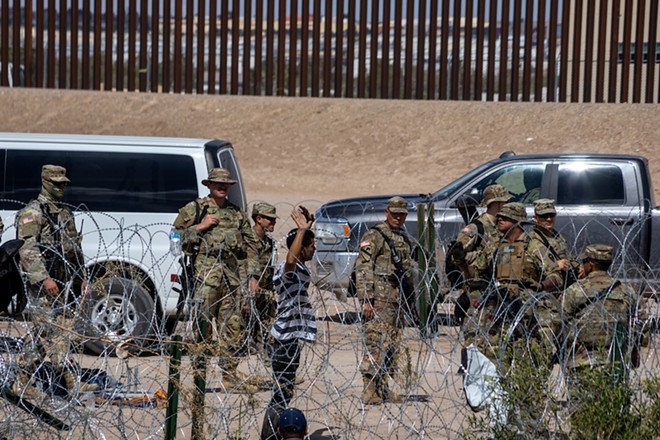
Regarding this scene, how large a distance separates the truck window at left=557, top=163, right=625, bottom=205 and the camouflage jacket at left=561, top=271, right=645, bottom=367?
408 centimetres

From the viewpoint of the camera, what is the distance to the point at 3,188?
29.8 ft

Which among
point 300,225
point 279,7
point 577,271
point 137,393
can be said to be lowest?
point 137,393

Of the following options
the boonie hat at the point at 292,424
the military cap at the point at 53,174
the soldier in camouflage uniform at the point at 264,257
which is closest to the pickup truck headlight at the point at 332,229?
the soldier in camouflage uniform at the point at 264,257

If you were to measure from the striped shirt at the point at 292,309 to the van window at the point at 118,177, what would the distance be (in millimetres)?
2845

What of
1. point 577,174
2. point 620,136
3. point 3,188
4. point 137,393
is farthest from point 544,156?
point 620,136

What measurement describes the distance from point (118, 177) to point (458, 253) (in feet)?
9.71

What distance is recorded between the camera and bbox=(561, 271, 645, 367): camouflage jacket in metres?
6.24

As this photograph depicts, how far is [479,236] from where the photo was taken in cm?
789

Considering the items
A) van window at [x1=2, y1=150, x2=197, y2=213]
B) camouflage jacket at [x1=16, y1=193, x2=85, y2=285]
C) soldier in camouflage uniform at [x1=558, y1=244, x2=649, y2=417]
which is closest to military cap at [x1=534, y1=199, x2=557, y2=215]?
soldier in camouflage uniform at [x1=558, y1=244, x2=649, y2=417]

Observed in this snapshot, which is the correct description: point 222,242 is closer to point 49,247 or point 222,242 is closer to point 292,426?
point 49,247

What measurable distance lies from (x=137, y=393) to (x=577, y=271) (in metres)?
3.15

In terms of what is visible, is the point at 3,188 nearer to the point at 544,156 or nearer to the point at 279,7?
the point at 544,156

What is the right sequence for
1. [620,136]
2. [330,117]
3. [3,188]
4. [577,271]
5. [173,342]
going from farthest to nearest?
[330,117]
[620,136]
[3,188]
[577,271]
[173,342]

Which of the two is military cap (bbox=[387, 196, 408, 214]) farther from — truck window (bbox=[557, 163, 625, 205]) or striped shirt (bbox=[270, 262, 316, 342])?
truck window (bbox=[557, 163, 625, 205])
